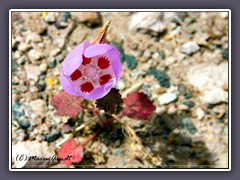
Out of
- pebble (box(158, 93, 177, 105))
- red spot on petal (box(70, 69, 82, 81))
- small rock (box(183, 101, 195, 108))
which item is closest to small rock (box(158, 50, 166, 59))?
pebble (box(158, 93, 177, 105))

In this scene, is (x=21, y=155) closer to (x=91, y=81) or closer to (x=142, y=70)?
(x=91, y=81)

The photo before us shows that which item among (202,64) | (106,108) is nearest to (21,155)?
(106,108)

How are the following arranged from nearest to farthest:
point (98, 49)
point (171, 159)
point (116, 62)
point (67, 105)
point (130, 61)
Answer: point (98, 49) < point (116, 62) < point (67, 105) < point (171, 159) < point (130, 61)

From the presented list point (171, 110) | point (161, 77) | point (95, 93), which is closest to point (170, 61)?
point (161, 77)

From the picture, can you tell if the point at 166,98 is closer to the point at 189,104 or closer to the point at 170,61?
the point at 189,104

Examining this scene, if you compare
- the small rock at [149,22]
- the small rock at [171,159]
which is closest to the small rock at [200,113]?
the small rock at [171,159]

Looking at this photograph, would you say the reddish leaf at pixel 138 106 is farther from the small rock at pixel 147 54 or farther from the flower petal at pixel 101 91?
the flower petal at pixel 101 91
